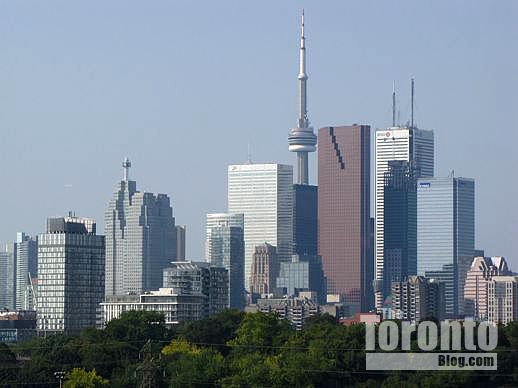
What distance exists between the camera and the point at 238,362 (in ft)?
309

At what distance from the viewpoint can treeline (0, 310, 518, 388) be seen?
287 ft

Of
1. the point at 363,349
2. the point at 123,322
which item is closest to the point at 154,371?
the point at 363,349

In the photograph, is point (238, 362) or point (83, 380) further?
point (238, 362)

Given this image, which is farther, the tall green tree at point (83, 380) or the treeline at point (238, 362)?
the tall green tree at point (83, 380)

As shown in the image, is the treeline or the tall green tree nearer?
the treeline

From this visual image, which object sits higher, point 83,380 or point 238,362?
point 238,362

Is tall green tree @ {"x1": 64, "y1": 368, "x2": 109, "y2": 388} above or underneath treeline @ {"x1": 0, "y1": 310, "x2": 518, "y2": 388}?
underneath

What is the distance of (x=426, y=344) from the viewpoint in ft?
285

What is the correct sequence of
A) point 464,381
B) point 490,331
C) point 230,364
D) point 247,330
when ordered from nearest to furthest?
point 464,381
point 490,331
point 230,364
point 247,330

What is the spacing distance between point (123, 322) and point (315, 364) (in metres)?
A: 32.2

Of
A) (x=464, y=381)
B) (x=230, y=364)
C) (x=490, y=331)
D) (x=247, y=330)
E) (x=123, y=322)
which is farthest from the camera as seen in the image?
(x=123, y=322)

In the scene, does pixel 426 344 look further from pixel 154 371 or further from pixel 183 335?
pixel 183 335

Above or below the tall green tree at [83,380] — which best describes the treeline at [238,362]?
above

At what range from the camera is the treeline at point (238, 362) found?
87.6 meters
